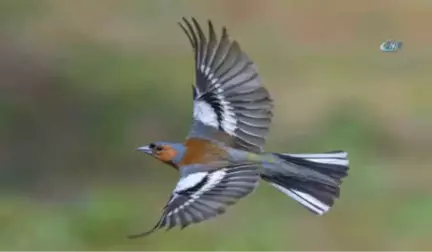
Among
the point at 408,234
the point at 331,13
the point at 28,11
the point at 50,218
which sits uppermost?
the point at 331,13

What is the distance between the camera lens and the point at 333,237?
100 centimetres

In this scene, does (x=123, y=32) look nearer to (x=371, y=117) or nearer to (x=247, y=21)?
(x=247, y=21)

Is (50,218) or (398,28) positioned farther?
(398,28)

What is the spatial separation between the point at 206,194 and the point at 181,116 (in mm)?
384

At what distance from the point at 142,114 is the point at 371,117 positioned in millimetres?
274

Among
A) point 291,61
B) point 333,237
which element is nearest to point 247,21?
point 291,61

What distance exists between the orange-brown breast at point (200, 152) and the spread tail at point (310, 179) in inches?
1.9

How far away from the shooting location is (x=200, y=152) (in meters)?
0.84

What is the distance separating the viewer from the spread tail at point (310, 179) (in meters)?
0.86

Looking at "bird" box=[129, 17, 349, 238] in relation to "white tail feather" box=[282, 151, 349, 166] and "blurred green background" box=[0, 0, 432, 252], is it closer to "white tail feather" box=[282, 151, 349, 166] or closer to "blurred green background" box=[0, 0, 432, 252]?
"white tail feather" box=[282, 151, 349, 166]

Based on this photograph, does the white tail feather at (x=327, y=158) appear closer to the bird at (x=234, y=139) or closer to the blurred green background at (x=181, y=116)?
the bird at (x=234, y=139)

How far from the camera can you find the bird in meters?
0.83
